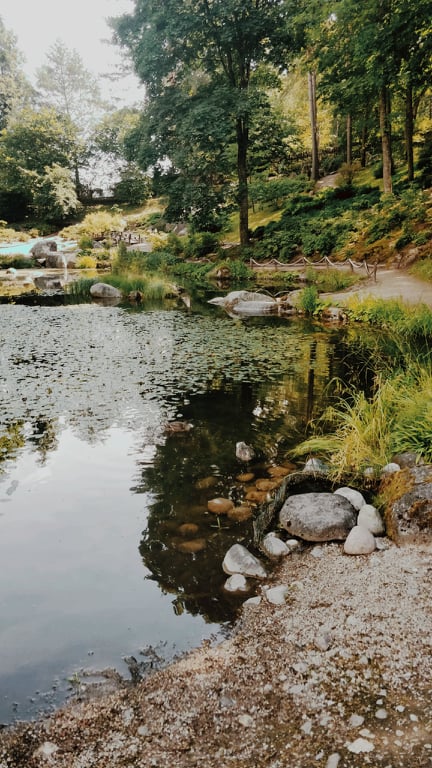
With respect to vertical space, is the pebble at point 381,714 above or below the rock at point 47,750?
above

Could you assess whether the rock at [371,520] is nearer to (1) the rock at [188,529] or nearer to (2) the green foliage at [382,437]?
(2) the green foliage at [382,437]

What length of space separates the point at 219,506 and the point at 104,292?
47.6 feet

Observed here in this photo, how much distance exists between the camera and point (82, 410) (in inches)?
252

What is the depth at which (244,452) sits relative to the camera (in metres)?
5.02

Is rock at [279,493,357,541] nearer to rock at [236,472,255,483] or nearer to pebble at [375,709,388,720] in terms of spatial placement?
rock at [236,472,255,483]

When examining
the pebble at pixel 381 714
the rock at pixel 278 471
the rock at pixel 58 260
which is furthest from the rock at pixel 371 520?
the rock at pixel 58 260

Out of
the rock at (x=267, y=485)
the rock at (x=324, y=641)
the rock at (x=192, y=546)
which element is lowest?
the rock at (x=192, y=546)

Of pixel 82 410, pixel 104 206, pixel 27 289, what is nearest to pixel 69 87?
pixel 104 206

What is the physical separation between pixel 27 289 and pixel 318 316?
519 inches

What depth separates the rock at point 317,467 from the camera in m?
4.19

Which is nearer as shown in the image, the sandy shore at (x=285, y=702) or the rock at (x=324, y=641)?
the sandy shore at (x=285, y=702)

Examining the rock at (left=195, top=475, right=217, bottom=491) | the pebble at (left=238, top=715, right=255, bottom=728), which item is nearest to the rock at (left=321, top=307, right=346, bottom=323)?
the rock at (left=195, top=475, right=217, bottom=491)

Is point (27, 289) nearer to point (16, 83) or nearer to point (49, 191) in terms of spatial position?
point (49, 191)

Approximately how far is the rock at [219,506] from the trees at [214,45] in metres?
20.5
